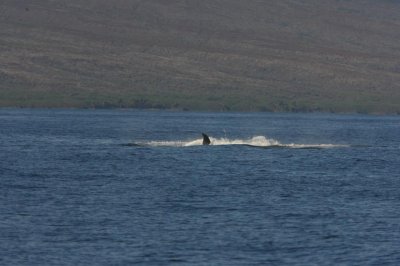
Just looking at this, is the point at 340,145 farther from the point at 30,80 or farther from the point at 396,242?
the point at 30,80

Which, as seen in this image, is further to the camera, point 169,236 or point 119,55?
point 119,55

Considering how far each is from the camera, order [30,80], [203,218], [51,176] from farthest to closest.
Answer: [30,80] → [51,176] → [203,218]

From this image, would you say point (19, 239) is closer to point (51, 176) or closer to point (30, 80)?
point (51, 176)

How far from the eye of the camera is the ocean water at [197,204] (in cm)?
3262

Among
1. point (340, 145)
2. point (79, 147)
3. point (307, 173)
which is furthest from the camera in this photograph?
point (340, 145)

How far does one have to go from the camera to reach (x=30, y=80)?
570ft

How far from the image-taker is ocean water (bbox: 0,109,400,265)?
32.6 metres

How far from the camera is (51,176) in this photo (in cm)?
5159

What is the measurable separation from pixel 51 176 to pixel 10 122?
188 feet

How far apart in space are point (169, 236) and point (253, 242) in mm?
2613

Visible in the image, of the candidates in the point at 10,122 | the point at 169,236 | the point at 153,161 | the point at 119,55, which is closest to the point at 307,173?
the point at 153,161

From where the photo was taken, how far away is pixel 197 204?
42.2 metres

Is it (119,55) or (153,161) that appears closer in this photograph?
(153,161)

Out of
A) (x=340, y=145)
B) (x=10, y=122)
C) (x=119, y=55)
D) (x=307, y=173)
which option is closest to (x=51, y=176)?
(x=307, y=173)
